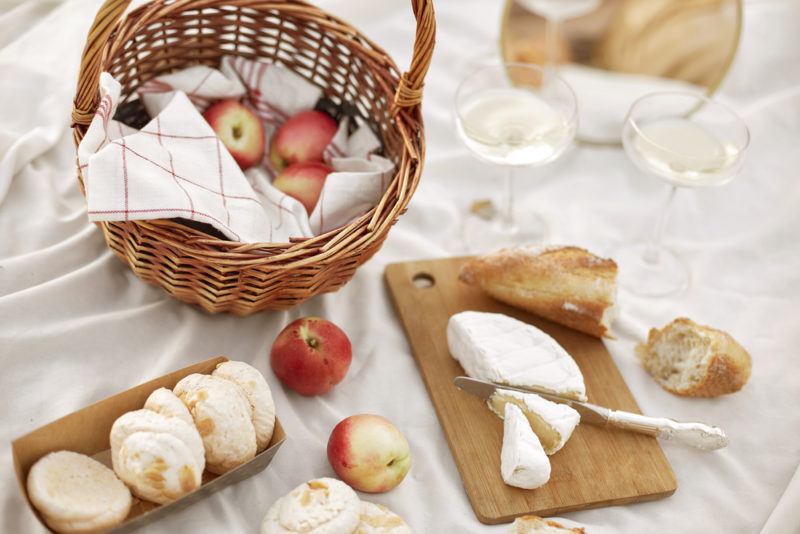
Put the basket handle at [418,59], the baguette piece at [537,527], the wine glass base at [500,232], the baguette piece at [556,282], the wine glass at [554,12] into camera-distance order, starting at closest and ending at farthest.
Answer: the baguette piece at [537,527] < the basket handle at [418,59] < the baguette piece at [556,282] < the wine glass base at [500,232] < the wine glass at [554,12]

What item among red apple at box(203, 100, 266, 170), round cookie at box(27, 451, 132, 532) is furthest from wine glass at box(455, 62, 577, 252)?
round cookie at box(27, 451, 132, 532)

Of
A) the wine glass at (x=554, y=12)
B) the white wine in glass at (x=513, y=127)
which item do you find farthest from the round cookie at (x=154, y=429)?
the wine glass at (x=554, y=12)

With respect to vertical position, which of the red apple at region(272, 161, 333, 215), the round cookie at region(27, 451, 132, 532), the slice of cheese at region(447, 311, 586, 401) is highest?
the red apple at region(272, 161, 333, 215)

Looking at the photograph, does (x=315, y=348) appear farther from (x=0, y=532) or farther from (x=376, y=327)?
(x=0, y=532)

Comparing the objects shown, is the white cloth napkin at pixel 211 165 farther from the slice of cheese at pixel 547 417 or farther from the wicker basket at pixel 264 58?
the slice of cheese at pixel 547 417

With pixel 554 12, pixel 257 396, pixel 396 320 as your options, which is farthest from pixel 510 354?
pixel 554 12

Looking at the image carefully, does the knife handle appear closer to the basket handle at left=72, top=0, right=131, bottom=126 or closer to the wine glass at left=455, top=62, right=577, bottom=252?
the wine glass at left=455, top=62, right=577, bottom=252

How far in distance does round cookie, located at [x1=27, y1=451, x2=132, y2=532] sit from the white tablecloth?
0.36 feet

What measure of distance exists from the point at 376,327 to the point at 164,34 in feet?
1.91

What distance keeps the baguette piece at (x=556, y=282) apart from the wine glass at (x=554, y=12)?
618mm

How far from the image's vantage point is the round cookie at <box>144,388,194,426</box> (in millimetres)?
903

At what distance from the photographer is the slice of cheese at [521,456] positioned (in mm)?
1004

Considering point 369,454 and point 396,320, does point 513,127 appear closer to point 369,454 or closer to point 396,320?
point 396,320

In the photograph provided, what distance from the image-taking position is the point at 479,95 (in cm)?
136
